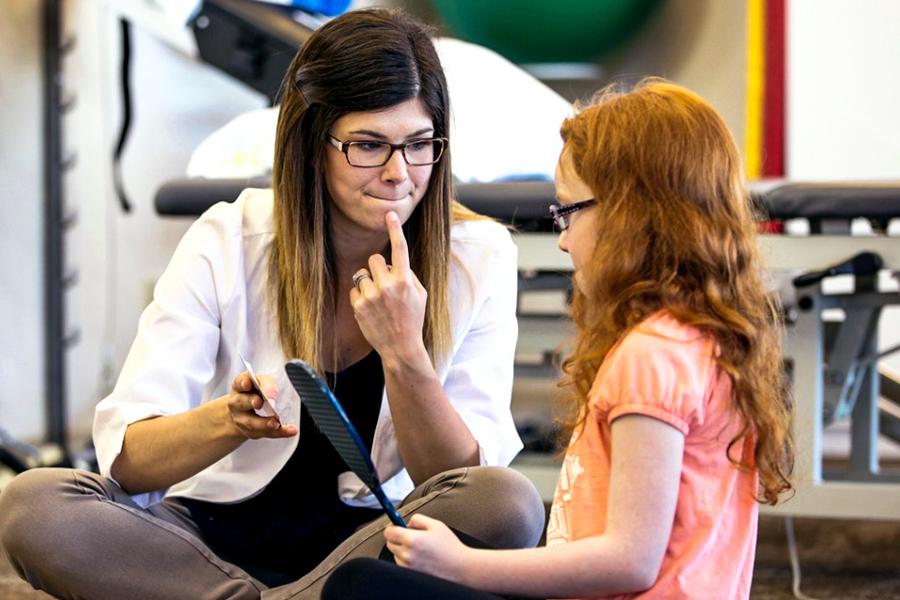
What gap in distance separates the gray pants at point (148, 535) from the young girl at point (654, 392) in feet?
0.75

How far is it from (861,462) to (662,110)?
1.21 metres

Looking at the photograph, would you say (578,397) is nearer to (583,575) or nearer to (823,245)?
(583,575)

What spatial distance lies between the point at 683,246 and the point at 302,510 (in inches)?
24.1

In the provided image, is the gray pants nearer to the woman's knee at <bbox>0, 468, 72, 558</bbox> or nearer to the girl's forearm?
the woman's knee at <bbox>0, 468, 72, 558</bbox>

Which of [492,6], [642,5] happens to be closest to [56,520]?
[492,6]

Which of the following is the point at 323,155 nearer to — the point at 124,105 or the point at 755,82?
the point at 124,105

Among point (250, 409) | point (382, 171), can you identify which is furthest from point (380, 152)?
point (250, 409)

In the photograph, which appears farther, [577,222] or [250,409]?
[250,409]

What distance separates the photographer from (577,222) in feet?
3.02

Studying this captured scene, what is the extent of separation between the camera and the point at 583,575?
2.69ft

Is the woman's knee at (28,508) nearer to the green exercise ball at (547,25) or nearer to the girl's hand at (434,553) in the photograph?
the girl's hand at (434,553)

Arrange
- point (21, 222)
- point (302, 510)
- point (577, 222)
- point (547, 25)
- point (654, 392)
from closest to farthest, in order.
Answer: point (654, 392), point (577, 222), point (302, 510), point (21, 222), point (547, 25)

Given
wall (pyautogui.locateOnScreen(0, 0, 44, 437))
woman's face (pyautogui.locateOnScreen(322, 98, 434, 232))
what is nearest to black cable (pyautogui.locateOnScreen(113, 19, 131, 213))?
wall (pyautogui.locateOnScreen(0, 0, 44, 437))

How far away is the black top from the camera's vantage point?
1.29 metres
